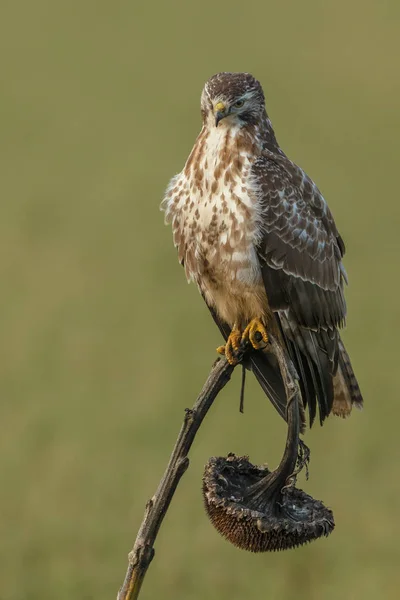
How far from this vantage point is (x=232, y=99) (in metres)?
5.82

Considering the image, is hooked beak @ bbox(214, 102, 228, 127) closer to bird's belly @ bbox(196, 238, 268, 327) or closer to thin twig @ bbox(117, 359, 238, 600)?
bird's belly @ bbox(196, 238, 268, 327)

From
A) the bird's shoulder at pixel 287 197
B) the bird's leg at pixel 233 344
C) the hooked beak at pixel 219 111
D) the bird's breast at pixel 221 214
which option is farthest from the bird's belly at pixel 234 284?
the hooked beak at pixel 219 111

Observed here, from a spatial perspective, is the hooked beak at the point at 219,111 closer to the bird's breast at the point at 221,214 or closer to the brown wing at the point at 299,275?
the bird's breast at the point at 221,214

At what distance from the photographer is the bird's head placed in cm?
575

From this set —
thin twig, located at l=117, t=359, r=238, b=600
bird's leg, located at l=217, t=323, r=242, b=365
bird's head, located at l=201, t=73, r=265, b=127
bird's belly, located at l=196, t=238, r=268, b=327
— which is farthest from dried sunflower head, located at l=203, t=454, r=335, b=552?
bird's head, located at l=201, t=73, r=265, b=127

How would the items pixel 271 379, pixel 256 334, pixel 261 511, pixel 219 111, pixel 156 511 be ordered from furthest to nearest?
pixel 256 334 → pixel 271 379 → pixel 219 111 → pixel 261 511 → pixel 156 511

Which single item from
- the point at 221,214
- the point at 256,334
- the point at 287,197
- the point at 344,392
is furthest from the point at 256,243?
the point at 344,392

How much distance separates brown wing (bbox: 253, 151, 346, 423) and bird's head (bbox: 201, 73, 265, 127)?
235mm

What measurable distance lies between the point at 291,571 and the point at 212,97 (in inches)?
144

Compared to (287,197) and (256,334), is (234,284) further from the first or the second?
(287,197)

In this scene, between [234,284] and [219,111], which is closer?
[219,111]

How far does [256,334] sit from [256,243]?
1.50 feet

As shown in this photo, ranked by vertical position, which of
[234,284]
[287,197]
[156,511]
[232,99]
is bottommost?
[156,511]

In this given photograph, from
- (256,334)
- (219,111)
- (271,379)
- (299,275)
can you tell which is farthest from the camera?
(299,275)
